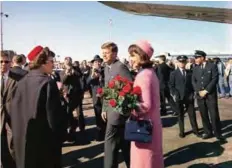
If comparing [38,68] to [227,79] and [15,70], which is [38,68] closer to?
[15,70]

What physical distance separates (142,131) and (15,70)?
7.16 ft

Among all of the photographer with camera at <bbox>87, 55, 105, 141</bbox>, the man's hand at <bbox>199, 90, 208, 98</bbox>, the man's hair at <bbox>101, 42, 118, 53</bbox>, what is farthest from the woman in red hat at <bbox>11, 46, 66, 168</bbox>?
the man's hand at <bbox>199, 90, 208, 98</bbox>

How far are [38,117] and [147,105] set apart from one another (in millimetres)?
1146

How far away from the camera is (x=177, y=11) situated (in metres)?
10.7

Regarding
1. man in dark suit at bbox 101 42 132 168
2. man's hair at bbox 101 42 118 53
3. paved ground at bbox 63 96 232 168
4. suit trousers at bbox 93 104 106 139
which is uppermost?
man's hair at bbox 101 42 118 53

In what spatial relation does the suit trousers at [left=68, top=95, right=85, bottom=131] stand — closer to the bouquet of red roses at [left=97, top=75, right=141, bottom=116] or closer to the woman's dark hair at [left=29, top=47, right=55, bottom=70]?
the bouquet of red roses at [left=97, top=75, right=141, bottom=116]

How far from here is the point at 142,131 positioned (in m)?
3.80

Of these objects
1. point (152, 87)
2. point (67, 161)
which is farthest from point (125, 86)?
point (67, 161)

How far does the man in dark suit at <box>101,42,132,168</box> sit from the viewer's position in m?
4.77

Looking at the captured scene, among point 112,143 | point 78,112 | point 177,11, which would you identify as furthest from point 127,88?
point 177,11

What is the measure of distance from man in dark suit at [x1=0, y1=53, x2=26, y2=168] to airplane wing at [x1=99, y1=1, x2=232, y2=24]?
5910 millimetres

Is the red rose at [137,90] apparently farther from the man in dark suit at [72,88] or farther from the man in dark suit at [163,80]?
the man in dark suit at [163,80]

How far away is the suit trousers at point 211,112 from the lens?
7.52m

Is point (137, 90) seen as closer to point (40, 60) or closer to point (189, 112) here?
point (40, 60)
